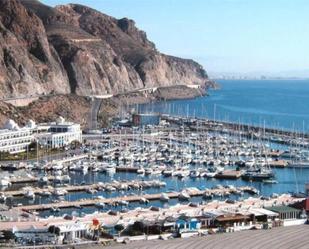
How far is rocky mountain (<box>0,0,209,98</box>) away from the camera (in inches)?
4152

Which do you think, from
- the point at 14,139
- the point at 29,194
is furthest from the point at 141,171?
the point at 14,139

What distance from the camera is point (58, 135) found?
247ft

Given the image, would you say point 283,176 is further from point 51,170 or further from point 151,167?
point 51,170

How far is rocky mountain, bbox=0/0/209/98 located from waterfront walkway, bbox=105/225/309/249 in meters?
66.2

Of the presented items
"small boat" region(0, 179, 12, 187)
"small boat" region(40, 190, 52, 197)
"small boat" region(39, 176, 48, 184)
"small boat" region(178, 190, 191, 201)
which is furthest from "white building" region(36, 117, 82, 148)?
"small boat" region(178, 190, 191, 201)

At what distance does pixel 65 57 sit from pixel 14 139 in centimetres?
5884

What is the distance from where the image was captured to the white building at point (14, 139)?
6912cm

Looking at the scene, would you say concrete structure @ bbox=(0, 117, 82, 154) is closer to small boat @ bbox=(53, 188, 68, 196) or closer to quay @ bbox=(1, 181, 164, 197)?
quay @ bbox=(1, 181, 164, 197)

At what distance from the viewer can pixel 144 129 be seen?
92.8 metres

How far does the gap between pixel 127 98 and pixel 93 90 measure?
12775mm

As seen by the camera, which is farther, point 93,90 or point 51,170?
point 93,90

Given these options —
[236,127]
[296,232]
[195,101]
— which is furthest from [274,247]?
[195,101]

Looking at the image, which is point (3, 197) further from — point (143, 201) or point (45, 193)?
point (143, 201)

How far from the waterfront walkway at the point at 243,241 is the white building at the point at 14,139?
37.6 m
